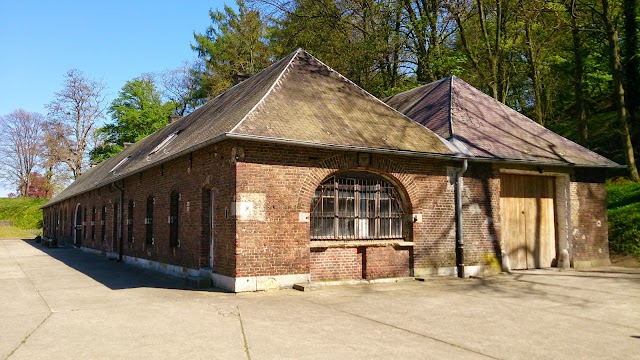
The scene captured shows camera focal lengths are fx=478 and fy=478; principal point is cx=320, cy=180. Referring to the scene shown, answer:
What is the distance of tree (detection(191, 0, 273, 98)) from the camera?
35.5 metres

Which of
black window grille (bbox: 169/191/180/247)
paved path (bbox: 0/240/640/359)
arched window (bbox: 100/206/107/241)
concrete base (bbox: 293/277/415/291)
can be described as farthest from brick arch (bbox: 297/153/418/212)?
arched window (bbox: 100/206/107/241)

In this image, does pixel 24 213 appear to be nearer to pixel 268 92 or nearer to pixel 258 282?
pixel 268 92

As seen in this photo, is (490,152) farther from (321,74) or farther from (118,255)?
(118,255)

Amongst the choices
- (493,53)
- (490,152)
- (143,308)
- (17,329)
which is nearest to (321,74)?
(490,152)

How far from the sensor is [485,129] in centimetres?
1466

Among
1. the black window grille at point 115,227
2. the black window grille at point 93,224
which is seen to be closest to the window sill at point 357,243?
the black window grille at point 115,227

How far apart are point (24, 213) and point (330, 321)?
177 ft

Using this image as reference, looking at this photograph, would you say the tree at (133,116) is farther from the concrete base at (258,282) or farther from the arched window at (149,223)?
the concrete base at (258,282)

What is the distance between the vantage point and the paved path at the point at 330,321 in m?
5.77

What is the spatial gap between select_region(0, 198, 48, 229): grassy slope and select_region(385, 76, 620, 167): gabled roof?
156 ft

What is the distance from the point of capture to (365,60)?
2306 centimetres

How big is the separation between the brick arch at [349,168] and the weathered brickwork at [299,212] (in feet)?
0.08

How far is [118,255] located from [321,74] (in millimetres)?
11083

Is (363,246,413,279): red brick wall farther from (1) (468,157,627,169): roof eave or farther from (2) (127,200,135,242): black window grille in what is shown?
(2) (127,200,135,242): black window grille
